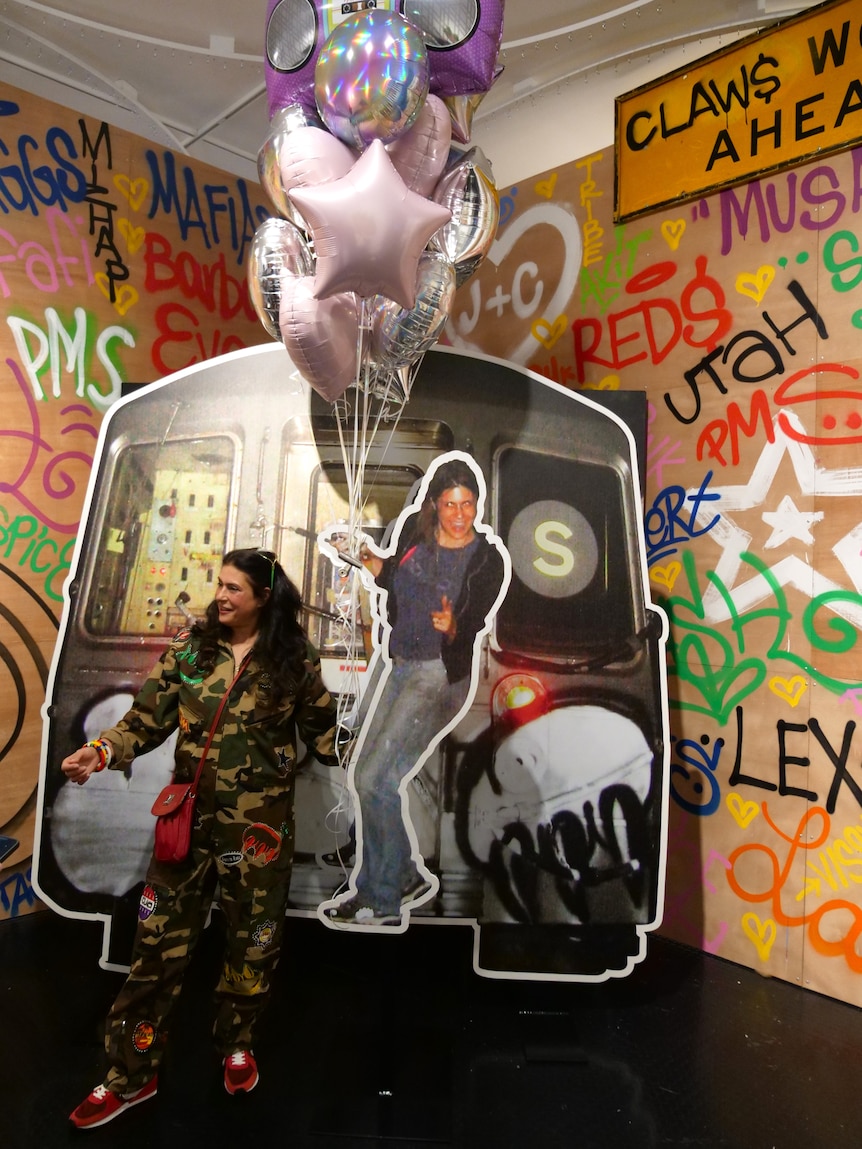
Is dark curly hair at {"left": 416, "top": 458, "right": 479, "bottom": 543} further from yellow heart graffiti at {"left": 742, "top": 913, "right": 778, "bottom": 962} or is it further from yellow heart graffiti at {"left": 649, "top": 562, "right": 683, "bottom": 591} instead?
yellow heart graffiti at {"left": 742, "top": 913, "right": 778, "bottom": 962}

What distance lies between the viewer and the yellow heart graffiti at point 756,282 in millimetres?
2406

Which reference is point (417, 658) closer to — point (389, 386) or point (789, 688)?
point (389, 386)

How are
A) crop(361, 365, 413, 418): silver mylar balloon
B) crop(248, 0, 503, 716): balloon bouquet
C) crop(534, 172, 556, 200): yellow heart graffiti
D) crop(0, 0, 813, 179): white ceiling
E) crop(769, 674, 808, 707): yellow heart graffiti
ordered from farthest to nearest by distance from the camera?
crop(534, 172, 556, 200): yellow heart graffiti < crop(0, 0, 813, 179): white ceiling < crop(769, 674, 808, 707): yellow heart graffiti < crop(361, 365, 413, 418): silver mylar balloon < crop(248, 0, 503, 716): balloon bouquet

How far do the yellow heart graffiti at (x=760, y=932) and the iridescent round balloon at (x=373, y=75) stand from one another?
101 inches

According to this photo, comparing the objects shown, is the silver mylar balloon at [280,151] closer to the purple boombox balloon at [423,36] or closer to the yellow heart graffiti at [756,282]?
the purple boombox balloon at [423,36]

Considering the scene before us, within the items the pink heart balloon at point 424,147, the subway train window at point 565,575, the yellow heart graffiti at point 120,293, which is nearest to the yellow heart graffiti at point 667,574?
the subway train window at point 565,575

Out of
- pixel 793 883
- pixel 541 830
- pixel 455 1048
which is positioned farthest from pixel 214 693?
pixel 793 883

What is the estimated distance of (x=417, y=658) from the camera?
2170mm

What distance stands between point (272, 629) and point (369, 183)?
1.08 meters

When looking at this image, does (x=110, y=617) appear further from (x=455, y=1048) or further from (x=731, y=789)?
(x=731, y=789)

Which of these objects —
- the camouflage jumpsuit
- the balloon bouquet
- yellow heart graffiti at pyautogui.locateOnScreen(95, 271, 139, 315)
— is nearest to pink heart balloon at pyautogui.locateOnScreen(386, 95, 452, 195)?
the balloon bouquet

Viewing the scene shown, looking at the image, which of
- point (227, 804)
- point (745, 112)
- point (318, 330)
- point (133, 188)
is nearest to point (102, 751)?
Result: point (227, 804)

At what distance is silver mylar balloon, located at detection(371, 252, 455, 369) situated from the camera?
1832 millimetres

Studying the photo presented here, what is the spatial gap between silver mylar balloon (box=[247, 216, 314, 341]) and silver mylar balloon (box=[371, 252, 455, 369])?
0.23 meters
